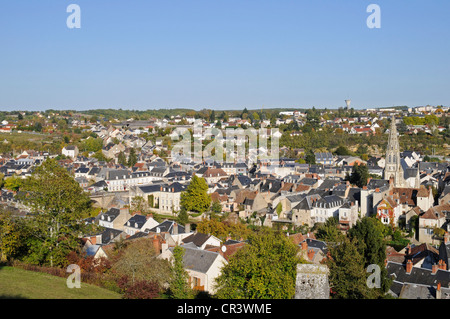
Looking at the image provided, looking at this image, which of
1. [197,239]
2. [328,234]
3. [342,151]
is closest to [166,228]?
[197,239]

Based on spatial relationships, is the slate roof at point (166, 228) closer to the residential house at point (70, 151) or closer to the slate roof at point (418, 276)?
the slate roof at point (418, 276)

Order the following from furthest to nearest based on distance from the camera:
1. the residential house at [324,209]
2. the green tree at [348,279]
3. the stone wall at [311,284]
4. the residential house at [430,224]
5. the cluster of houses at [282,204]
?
the residential house at [324,209] → the residential house at [430,224] → the cluster of houses at [282,204] → the green tree at [348,279] → the stone wall at [311,284]

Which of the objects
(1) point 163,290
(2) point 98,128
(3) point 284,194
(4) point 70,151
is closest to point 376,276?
(1) point 163,290

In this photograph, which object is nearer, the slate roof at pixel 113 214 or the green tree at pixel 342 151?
the slate roof at pixel 113 214

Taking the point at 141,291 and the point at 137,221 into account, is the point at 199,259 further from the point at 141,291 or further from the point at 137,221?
the point at 137,221

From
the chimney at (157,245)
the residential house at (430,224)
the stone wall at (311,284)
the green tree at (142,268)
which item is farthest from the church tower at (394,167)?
the stone wall at (311,284)

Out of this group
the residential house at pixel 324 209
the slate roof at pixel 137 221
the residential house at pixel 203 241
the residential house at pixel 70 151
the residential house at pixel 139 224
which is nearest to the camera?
the residential house at pixel 203 241

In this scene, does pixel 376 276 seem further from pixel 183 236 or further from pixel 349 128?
pixel 349 128
